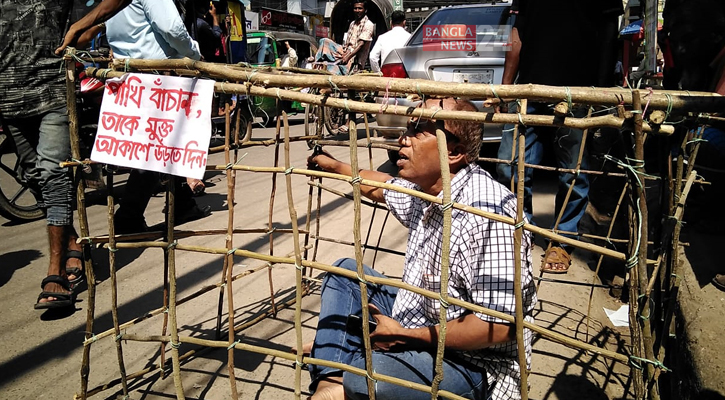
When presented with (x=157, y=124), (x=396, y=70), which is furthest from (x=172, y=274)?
(x=396, y=70)

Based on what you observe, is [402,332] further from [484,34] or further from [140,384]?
[484,34]

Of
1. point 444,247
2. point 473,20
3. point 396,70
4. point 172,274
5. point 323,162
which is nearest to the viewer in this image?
point 444,247

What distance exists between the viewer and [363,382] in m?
1.55

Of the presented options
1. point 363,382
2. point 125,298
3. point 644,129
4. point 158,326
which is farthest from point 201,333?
point 644,129

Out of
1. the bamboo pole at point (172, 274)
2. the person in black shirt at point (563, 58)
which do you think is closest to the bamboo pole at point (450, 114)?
the bamboo pole at point (172, 274)

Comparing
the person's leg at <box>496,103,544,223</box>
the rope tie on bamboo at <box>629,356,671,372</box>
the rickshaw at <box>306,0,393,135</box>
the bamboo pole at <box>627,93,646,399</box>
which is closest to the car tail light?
the person's leg at <box>496,103,544,223</box>

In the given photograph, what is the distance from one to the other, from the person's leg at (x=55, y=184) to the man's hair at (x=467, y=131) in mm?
2262

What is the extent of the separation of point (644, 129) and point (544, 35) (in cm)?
216

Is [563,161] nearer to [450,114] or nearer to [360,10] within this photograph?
[450,114]

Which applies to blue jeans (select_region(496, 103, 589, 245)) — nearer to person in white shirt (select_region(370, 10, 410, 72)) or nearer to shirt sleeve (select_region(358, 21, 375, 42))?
person in white shirt (select_region(370, 10, 410, 72))

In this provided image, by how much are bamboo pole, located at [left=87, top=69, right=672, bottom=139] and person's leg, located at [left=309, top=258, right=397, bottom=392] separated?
609 millimetres

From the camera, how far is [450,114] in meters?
1.37

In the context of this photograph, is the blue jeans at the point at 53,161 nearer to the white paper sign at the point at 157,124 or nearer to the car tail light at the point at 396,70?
the white paper sign at the point at 157,124

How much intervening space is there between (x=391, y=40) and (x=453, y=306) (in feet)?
21.3
